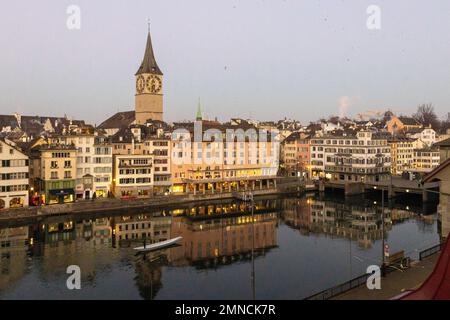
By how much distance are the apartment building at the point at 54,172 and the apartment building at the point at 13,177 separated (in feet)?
9.14

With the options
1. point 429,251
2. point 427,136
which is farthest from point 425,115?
point 429,251

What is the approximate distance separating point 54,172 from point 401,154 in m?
69.2

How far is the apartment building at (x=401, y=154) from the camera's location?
93.9m

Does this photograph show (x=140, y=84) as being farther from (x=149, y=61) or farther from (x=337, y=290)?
(x=337, y=290)

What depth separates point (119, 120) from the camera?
113 m

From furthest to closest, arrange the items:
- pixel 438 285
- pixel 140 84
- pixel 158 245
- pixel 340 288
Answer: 1. pixel 140 84
2. pixel 158 245
3. pixel 340 288
4. pixel 438 285

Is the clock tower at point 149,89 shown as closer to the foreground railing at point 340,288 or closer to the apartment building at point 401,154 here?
the apartment building at point 401,154

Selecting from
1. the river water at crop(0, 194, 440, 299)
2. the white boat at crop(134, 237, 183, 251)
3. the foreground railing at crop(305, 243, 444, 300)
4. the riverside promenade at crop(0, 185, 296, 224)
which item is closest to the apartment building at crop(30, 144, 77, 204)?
the riverside promenade at crop(0, 185, 296, 224)

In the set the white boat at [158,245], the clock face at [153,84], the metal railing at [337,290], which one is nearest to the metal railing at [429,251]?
the metal railing at [337,290]

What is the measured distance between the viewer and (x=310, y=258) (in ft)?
116

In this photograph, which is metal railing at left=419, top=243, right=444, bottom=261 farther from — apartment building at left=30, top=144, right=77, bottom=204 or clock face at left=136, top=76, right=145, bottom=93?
clock face at left=136, top=76, right=145, bottom=93

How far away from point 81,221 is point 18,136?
43.2 metres

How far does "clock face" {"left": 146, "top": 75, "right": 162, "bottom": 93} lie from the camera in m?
117
